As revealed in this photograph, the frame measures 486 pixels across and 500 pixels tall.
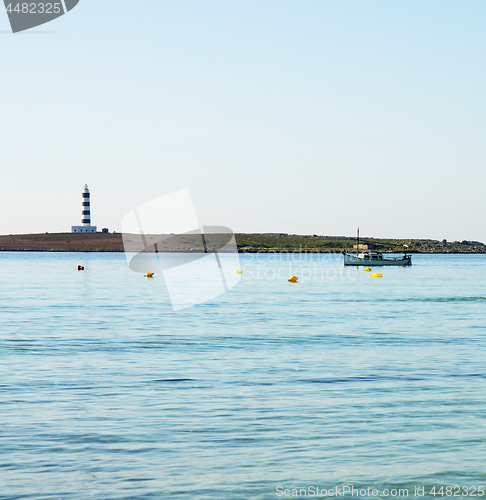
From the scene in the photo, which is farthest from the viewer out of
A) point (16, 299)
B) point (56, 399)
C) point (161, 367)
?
point (16, 299)

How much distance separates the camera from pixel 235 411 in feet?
61.4

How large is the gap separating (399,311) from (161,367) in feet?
107

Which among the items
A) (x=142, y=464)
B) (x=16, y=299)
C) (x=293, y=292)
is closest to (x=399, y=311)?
(x=293, y=292)

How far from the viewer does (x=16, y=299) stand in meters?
64.4

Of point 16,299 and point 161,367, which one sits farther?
point 16,299

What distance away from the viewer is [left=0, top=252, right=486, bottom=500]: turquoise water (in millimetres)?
13616

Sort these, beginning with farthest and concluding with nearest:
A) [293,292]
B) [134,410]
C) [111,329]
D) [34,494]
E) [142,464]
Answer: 1. [293,292]
2. [111,329]
3. [134,410]
4. [142,464]
5. [34,494]

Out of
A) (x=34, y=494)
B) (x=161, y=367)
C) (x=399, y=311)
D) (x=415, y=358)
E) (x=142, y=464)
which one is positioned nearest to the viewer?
(x=34, y=494)

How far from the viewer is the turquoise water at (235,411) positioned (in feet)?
44.7

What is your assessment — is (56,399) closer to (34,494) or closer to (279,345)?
(34,494)

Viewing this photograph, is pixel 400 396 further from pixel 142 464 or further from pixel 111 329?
pixel 111 329

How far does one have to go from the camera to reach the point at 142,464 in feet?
46.6

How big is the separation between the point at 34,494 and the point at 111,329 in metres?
28.8

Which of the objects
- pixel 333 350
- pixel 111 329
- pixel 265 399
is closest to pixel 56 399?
pixel 265 399
